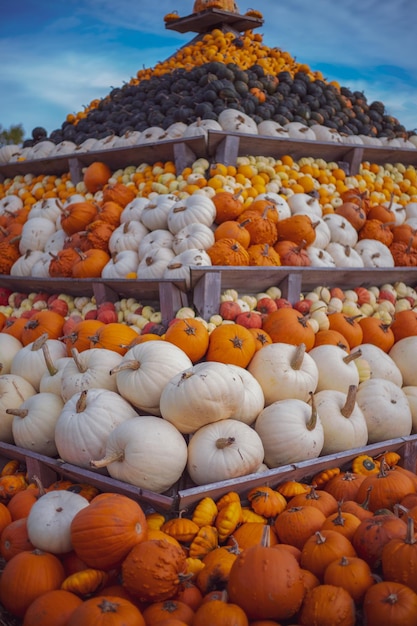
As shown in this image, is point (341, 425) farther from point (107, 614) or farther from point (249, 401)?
point (107, 614)

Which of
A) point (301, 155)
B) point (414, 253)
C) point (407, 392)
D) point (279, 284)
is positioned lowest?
point (407, 392)

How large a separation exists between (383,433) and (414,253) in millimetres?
2526

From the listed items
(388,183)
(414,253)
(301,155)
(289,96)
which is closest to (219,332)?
(414,253)

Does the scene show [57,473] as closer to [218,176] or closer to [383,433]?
[383,433]

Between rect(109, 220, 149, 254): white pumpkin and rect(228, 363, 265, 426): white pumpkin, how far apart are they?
1.91 m

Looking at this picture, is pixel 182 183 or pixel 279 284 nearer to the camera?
pixel 279 284

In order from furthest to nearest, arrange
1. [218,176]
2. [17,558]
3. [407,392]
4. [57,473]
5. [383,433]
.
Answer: [218,176], [407,392], [383,433], [57,473], [17,558]

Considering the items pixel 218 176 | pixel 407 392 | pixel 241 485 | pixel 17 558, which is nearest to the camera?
pixel 17 558

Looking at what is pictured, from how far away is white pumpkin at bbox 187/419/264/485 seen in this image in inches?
92.5

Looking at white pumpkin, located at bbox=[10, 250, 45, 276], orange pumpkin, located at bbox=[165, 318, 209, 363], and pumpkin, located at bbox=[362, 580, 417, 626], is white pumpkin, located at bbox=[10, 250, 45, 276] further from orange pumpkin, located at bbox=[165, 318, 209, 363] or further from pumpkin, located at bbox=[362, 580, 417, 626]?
pumpkin, located at bbox=[362, 580, 417, 626]

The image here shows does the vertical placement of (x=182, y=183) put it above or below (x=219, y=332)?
above

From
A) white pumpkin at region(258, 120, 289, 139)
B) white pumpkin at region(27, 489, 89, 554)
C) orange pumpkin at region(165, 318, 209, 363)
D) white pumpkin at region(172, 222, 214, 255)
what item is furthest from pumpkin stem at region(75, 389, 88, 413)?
white pumpkin at region(258, 120, 289, 139)

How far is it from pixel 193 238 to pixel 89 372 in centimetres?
159

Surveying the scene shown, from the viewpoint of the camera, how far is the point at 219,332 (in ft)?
10.3
